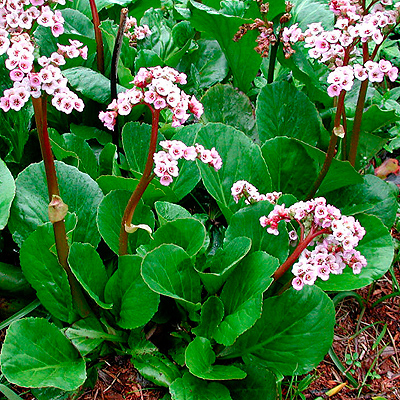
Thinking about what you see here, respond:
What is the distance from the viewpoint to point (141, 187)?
117 cm

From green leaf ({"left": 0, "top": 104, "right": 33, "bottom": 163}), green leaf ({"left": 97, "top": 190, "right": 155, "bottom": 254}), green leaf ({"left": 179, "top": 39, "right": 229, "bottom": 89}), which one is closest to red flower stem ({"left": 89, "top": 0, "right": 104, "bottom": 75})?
green leaf ({"left": 0, "top": 104, "right": 33, "bottom": 163})

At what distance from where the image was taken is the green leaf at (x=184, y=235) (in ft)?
4.47

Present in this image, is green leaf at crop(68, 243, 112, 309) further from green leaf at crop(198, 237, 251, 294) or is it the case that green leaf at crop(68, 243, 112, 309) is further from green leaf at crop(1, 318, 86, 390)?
green leaf at crop(198, 237, 251, 294)

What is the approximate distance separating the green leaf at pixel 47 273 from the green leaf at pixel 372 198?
985 millimetres

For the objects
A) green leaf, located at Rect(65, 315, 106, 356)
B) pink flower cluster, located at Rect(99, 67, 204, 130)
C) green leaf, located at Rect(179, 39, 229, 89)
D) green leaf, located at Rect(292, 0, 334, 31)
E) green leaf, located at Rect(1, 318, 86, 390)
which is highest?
pink flower cluster, located at Rect(99, 67, 204, 130)

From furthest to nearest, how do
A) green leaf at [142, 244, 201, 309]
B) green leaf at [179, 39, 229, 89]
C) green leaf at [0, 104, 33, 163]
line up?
green leaf at [179, 39, 229, 89], green leaf at [0, 104, 33, 163], green leaf at [142, 244, 201, 309]

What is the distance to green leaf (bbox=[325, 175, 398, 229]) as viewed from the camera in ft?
5.60

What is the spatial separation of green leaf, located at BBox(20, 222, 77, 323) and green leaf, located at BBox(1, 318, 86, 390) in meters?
0.12

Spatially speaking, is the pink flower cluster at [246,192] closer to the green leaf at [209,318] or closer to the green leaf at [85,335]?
the green leaf at [209,318]

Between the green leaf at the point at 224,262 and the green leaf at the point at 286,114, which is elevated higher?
the green leaf at the point at 286,114

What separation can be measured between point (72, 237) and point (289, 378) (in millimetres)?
822

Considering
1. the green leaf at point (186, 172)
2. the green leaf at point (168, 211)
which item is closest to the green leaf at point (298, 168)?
the green leaf at point (186, 172)

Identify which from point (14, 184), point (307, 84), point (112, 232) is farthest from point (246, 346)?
point (307, 84)

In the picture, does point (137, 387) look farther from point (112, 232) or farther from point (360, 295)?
point (360, 295)
